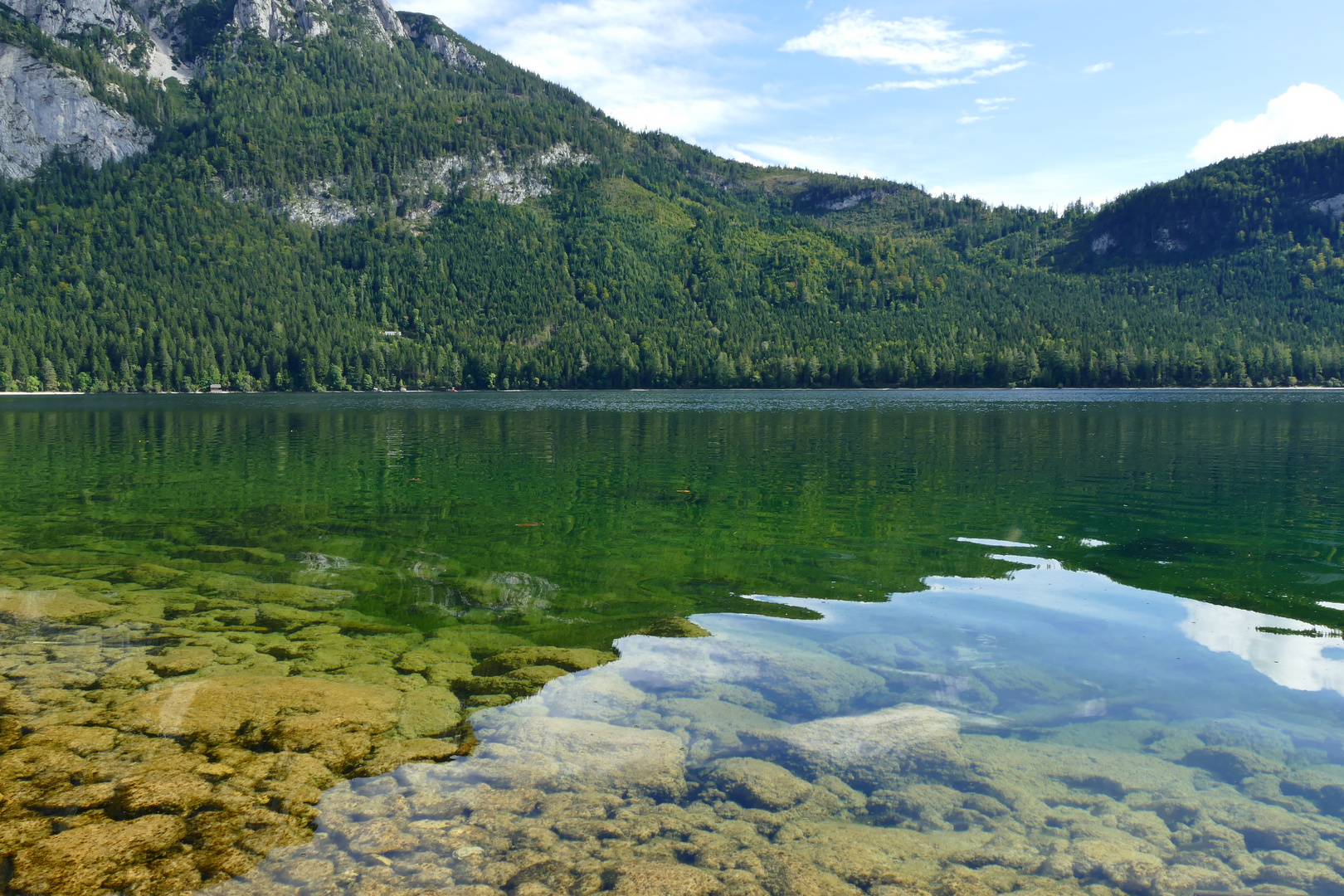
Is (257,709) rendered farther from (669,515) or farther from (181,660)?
(669,515)

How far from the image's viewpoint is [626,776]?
788 cm

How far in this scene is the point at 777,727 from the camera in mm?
9055

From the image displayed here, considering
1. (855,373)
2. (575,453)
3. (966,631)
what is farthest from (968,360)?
(966,631)

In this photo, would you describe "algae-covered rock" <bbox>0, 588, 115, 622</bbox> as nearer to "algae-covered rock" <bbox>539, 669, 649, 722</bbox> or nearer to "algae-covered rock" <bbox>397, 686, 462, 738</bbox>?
"algae-covered rock" <bbox>397, 686, 462, 738</bbox>

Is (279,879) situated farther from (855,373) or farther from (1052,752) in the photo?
(855,373)

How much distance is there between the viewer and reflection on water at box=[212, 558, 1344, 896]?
6328 mm

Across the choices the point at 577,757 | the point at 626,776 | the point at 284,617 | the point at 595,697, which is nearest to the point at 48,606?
the point at 284,617

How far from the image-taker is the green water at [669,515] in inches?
611

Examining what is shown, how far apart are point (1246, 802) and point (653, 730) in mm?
5762

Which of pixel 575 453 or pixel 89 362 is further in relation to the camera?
pixel 89 362

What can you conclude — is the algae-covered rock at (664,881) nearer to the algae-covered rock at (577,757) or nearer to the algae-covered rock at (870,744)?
the algae-covered rock at (577,757)

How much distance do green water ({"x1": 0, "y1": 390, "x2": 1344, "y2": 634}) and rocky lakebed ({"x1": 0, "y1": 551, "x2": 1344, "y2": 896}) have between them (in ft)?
9.41

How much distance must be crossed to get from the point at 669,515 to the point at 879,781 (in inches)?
613

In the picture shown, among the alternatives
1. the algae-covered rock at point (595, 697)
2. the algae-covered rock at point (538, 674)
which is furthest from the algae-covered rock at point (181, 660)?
the algae-covered rock at point (595, 697)
